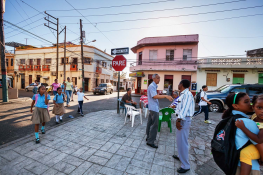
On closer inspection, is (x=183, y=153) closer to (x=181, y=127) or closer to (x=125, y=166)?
(x=181, y=127)

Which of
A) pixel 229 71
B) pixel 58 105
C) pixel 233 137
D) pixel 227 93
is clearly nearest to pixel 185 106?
pixel 233 137

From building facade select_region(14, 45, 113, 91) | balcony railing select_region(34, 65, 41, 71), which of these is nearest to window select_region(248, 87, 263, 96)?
building facade select_region(14, 45, 113, 91)

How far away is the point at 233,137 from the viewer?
56.4 inches

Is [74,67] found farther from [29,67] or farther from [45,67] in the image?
[29,67]

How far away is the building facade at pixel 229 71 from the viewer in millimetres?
15795

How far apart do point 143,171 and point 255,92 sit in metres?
9.27

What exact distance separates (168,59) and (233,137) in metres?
18.3

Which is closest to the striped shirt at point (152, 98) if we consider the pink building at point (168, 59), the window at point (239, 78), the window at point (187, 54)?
the pink building at point (168, 59)

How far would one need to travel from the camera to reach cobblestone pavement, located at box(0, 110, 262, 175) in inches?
95.5

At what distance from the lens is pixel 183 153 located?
7.98 ft

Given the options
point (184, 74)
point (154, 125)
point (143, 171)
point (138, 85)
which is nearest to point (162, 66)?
point (184, 74)

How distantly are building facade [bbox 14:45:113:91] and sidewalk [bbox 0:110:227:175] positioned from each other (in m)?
21.3

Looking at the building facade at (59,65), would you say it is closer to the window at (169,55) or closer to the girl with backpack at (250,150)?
the window at (169,55)

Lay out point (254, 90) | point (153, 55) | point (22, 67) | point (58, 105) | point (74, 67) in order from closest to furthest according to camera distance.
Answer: point (58, 105), point (254, 90), point (153, 55), point (74, 67), point (22, 67)
